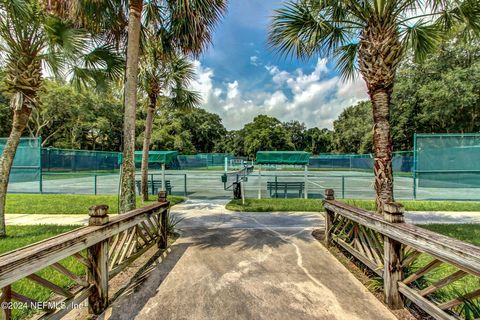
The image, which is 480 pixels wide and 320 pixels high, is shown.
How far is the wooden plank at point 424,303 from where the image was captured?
2100 mm

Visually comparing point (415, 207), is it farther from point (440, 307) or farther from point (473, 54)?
point (473, 54)

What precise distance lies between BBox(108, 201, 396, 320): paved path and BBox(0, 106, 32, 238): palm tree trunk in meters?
3.67

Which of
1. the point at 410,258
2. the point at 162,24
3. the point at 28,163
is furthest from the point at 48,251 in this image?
the point at 28,163

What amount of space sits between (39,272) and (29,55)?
14.4 feet

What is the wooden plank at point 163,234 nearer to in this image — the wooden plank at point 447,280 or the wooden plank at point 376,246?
the wooden plank at point 376,246

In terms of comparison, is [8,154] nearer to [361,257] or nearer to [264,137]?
[361,257]

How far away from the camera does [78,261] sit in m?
2.52

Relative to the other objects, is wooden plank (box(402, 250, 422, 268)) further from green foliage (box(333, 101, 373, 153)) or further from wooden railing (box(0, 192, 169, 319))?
green foliage (box(333, 101, 373, 153))

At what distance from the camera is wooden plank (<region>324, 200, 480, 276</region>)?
1814 mm

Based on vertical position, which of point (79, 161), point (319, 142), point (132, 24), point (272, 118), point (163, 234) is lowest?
point (163, 234)

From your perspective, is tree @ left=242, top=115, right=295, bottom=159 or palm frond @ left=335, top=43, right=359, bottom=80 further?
tree @ left=242, top=115, right=295, bottom=159

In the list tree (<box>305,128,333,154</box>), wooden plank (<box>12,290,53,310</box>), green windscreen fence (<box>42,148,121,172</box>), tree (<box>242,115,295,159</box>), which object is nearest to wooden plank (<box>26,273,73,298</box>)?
wooden plank (<box>12,290,53,310</box>)

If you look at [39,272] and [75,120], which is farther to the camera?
[75,120]

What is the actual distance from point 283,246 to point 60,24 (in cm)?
627
